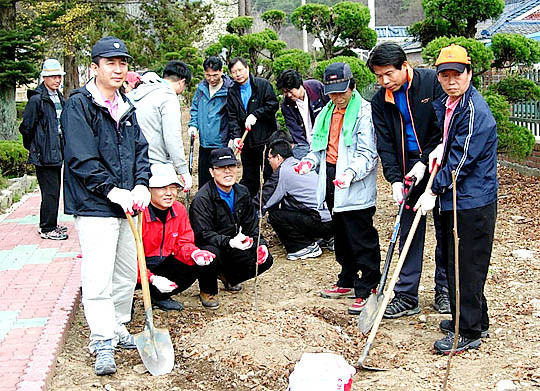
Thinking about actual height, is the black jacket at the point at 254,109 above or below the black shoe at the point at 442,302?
above

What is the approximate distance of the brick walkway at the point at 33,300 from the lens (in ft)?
14.0

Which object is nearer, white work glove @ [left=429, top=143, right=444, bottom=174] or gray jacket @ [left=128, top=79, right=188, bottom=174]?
white work glove @ [left=429, top=143, right=444, bottom=174]

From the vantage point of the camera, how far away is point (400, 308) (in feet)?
17.3

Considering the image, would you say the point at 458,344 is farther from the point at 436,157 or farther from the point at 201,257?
the point at 201,257

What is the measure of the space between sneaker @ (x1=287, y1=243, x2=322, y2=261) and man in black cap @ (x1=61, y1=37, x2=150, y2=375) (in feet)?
9.89

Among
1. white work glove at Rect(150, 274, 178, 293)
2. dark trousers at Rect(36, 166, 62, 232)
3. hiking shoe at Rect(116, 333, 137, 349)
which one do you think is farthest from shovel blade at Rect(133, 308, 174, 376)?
dark trousers at Rect(36, 166, 62, 232)

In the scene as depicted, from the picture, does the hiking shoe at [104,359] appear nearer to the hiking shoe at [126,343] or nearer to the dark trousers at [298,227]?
the hiking shoe at [126,343]

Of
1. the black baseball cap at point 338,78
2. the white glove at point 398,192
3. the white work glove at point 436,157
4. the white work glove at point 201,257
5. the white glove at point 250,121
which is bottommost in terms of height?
the white work glove at point 201,257

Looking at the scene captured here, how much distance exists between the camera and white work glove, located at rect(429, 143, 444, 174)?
457 cm

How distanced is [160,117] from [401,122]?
2.21 m

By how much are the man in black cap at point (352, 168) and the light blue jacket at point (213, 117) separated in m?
2.44

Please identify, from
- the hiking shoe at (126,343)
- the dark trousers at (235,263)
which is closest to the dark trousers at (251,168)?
the dark trousers at (235,263)

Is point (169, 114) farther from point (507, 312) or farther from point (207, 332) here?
point (507, 312)

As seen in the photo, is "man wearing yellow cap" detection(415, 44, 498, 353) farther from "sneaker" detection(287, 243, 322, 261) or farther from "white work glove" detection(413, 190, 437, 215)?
"sneaker" detection(287, 243, 322, 261)
